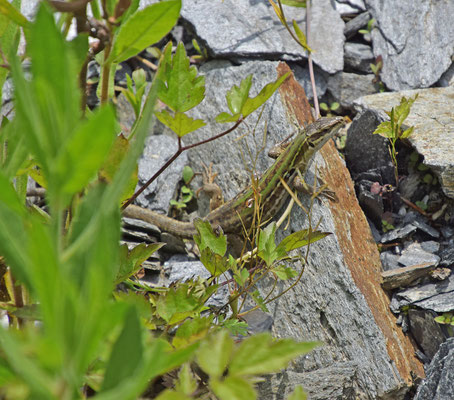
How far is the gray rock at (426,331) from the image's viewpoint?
3.50 metres

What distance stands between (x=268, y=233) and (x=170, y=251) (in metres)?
2.12

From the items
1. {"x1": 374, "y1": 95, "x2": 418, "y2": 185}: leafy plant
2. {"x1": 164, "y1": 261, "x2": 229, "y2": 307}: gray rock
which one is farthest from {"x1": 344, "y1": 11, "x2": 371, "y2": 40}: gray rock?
{"x1": 164, "y1": 261, "x2": 229, "y2": 307}: gray rock

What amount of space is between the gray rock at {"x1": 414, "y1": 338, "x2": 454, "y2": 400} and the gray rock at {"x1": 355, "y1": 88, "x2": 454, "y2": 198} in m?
1.47

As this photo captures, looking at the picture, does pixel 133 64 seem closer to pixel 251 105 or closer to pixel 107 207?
pixel 251 105

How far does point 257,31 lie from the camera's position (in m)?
5.38

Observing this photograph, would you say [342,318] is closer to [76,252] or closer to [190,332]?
[190,332]

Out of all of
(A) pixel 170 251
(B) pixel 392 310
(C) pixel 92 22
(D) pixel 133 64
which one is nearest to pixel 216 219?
(A) pixel 170 251

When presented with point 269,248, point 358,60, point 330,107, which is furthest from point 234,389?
point 358,60

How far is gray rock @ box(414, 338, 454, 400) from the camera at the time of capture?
9.10ft

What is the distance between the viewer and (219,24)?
5.38 m

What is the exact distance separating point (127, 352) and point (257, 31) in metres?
4.97

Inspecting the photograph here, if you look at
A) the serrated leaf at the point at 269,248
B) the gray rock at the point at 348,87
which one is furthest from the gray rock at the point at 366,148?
the serrated leaf at the point at 269,248

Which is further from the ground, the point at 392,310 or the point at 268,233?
the point at 268,233

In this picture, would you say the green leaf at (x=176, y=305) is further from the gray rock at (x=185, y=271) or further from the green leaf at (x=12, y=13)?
the gray rock at (x=185, y=271)
